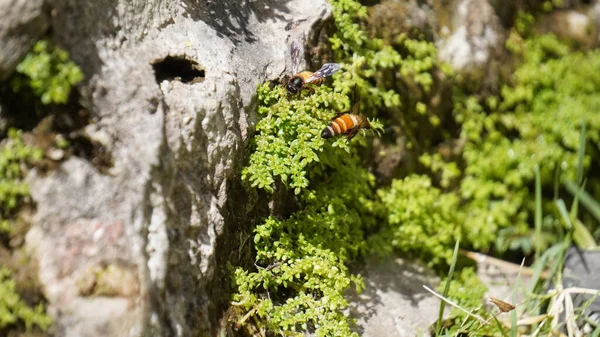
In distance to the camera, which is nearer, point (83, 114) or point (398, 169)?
point (83, 114)

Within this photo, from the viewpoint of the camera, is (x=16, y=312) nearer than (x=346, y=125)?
Yes

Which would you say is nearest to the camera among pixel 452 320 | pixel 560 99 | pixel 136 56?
pixel 136 56

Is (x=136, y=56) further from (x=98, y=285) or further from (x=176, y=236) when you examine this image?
(x=98, y=285)

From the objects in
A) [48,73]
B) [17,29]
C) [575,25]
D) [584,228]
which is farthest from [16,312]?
[575,25]

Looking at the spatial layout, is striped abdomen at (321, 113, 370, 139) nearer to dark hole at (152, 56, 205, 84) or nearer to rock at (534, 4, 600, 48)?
dark hole at (152, 56, 205, 84)

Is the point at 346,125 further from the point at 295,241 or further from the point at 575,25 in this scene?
the point at 575,25

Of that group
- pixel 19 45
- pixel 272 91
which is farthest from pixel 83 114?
pixel 272 91

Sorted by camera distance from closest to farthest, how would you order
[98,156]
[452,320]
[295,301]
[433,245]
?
1. [98,156]
2. [295,301]
3. [452,320]
4. [433,245]
